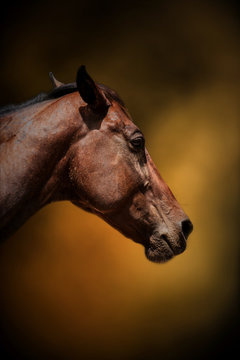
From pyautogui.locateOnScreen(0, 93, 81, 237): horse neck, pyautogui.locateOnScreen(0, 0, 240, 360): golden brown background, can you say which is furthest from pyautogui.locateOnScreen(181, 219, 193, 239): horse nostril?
pyautogui.locateOnScreen(0, 0, 240, 360): golden brown background

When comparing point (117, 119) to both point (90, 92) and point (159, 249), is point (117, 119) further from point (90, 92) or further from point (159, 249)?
point (159, 249)

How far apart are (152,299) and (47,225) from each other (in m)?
0.66

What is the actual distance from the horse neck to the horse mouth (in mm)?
327

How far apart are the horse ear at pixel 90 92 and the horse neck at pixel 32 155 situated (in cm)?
4

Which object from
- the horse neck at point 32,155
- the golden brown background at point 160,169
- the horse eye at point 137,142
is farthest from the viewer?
the golden brown background at point 160,169

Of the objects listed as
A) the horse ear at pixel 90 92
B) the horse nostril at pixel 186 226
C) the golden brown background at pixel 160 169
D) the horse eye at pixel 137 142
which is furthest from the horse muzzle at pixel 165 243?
the golden brown background at pixel 160 169

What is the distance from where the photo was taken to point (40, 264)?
168cm

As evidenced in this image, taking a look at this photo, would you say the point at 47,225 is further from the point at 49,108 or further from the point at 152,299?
the point at 49,108

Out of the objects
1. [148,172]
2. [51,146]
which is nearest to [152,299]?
[148,172]

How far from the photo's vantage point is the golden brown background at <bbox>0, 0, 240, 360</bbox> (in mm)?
1675

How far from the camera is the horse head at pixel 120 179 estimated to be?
879mm

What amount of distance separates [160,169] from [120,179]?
86 centimetres

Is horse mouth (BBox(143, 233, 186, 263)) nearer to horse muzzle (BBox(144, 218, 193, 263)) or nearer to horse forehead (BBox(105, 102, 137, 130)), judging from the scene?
horse muzzle (BBox(144, 218, 193, 263))

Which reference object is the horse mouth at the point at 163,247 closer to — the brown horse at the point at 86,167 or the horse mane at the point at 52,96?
the brown horse at the point at 86,167
